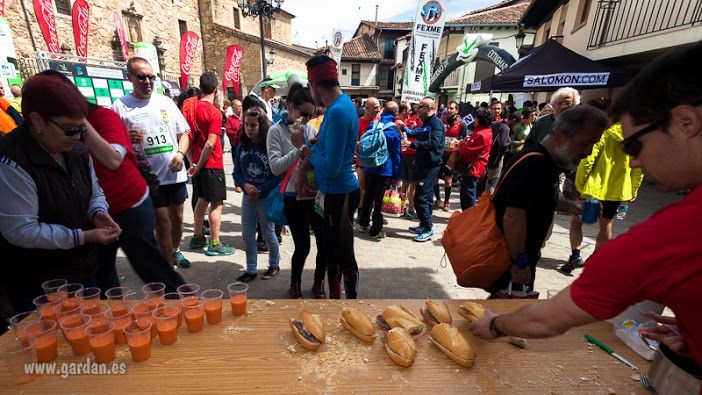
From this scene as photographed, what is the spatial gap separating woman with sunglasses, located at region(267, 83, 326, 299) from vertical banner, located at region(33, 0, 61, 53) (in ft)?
43.2

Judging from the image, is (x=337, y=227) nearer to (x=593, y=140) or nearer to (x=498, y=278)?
(x=498, y=278)

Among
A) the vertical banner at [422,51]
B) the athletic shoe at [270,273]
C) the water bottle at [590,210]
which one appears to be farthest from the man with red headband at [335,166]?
the vertical banner at [422,51]

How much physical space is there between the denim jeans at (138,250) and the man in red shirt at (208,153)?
180 centimetres

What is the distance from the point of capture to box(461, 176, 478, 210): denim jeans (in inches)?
227

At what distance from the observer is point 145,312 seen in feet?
4.88

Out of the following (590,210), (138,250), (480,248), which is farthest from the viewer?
(590,210)

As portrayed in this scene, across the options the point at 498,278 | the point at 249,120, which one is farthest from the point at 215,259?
the point at 498,278

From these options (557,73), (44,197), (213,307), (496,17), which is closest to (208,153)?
(44,197)

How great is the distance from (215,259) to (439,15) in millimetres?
7505

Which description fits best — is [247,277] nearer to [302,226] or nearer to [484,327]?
[302,226]

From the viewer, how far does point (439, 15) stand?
7.80 m

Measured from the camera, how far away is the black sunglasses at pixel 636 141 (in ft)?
2.89

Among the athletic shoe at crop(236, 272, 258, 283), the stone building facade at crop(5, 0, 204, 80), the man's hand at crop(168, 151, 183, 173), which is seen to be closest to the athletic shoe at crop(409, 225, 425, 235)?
the athletic shoe at crop(236, 272, 258, 283)

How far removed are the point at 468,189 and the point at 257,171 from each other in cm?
388
